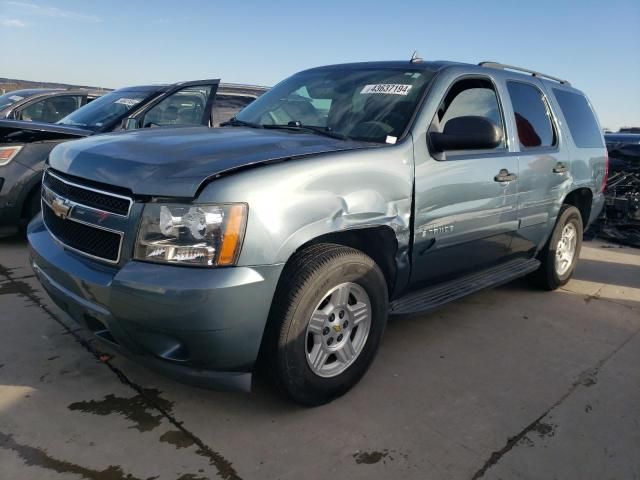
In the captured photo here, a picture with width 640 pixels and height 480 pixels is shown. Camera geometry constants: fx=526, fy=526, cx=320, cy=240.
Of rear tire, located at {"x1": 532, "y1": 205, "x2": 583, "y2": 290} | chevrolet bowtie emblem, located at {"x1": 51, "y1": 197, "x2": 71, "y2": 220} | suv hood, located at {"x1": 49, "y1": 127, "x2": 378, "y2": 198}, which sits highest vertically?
suv hood, located at {"x1": 49, "y1": 127, "x2": 378, "y2": 198}

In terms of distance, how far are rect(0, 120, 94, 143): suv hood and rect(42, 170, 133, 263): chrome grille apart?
2.99 meters

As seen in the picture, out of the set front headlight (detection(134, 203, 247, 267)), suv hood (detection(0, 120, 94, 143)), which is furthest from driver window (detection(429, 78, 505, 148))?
suv hood (detection(0, 120, 94, 143))

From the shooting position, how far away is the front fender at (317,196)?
225 cm

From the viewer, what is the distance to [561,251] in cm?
492

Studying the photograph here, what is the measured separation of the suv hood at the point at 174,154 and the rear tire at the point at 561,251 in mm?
2533

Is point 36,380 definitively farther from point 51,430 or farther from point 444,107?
point 444,107

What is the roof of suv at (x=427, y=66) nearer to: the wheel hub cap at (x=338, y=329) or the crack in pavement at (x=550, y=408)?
the wheel hub cap at (x=338, y=329)

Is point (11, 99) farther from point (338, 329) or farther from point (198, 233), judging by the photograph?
point (338, 329)

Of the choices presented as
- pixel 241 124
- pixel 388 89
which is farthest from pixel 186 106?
pixel 388 89

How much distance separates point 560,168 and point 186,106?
13.4 ft

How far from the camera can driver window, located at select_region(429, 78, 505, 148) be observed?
332 cm

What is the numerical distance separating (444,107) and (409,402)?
1.83 meters

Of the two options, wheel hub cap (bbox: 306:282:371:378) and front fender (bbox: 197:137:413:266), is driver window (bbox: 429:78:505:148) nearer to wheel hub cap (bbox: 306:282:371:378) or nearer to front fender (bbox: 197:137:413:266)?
front fender (bbox: 197:137:413:266)

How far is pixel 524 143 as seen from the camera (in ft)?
13.0
